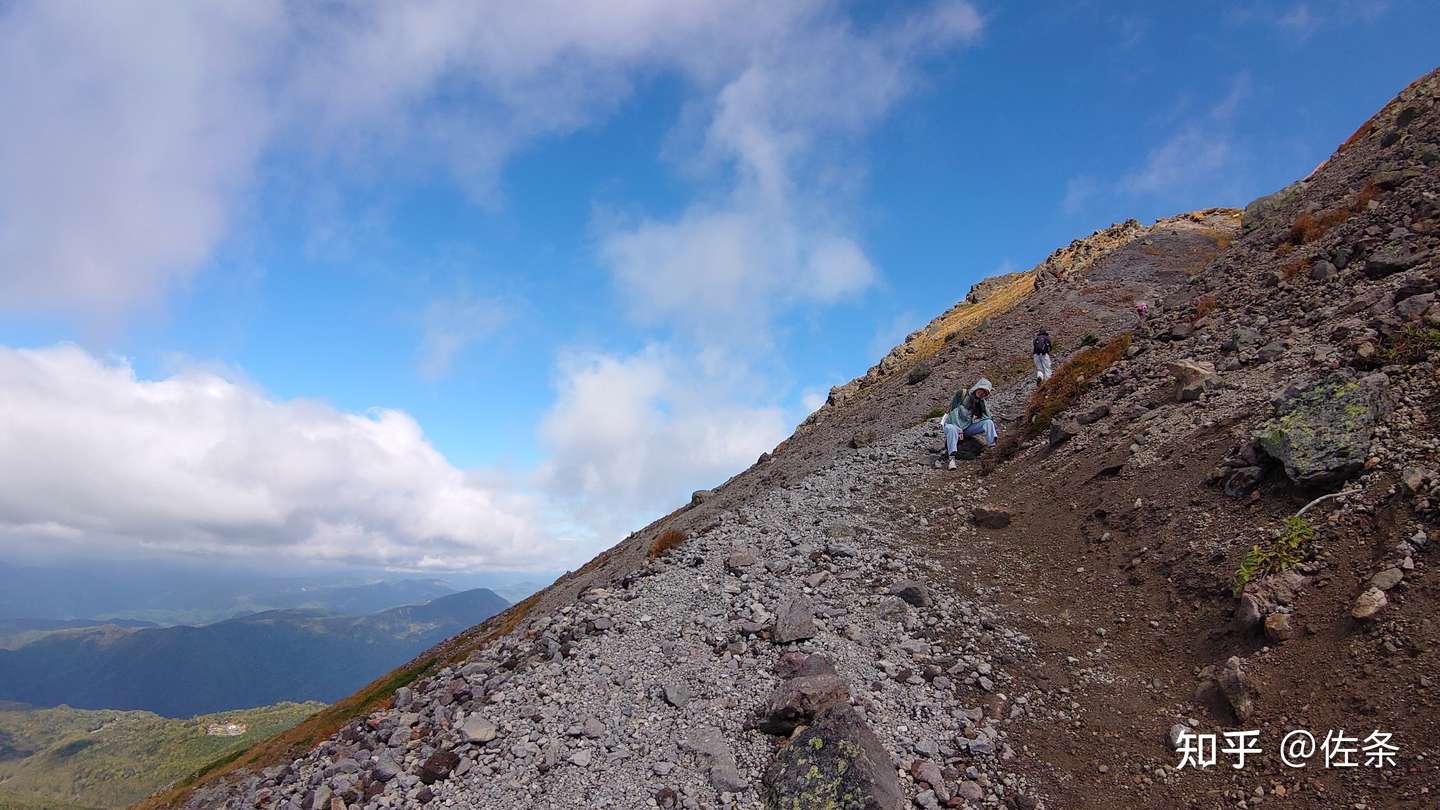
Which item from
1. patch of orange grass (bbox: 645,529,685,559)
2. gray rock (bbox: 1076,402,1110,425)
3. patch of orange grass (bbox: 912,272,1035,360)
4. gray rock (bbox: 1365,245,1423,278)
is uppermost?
patch of orange grass (bbox: 912,272,1035,360)

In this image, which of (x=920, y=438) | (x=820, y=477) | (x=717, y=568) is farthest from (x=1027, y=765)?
(x=920, y=438)

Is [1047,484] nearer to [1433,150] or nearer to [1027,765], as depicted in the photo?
[1027,765]

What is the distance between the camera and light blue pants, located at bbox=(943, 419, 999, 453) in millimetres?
27062

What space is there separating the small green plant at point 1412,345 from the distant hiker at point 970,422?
43.1ft

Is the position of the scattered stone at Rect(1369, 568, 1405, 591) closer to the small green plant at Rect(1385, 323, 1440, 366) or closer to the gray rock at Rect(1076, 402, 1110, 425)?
the small green plant at Rect(1385, 323, 1440, 366)

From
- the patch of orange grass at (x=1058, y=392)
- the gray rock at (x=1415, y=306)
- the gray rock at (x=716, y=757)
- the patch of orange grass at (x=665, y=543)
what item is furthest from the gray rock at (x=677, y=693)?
the gray rock at (x=1415, y=306)

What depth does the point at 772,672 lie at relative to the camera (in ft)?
46.1

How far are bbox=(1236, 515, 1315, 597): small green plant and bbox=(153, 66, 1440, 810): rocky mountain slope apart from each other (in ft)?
0.20

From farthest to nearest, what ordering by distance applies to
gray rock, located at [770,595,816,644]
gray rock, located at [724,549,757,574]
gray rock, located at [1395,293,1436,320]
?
gray rock, located at [724,549,757,574] < gray rock, located at [1395,293,1436,320] < gray rock, located at [770,595,816,644]

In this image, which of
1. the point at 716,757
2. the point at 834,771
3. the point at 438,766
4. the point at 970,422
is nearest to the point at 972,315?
the point at 970,422

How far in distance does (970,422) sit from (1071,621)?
14.7m

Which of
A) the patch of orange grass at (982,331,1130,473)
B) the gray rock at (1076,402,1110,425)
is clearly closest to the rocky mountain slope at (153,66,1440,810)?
the gray rock at (1076,402,1110,425)

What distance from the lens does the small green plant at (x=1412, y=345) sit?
14.0 metres

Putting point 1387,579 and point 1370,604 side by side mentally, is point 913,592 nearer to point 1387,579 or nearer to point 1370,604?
point 1370,604
